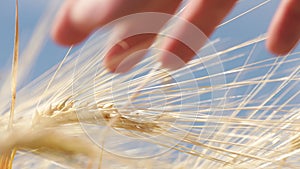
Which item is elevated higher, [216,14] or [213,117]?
[216,14]

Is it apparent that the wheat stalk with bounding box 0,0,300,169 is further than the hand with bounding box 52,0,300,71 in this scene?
Yes

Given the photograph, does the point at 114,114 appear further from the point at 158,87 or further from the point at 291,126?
the point at 291,126

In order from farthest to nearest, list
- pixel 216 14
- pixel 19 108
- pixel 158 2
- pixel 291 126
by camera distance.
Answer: pixel 291 126 < pixel 19 108 < pixel 216 14 < pixel 158 2

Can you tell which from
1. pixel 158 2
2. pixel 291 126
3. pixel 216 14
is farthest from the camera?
pixel 291 126

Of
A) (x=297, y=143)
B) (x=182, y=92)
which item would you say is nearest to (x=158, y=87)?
(x=182, y=92)

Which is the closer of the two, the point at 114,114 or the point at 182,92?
the point at 114,114

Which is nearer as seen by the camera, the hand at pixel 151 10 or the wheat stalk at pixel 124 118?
the hand at pixel 151 10

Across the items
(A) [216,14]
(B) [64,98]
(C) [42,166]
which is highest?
(A) [216,14]
